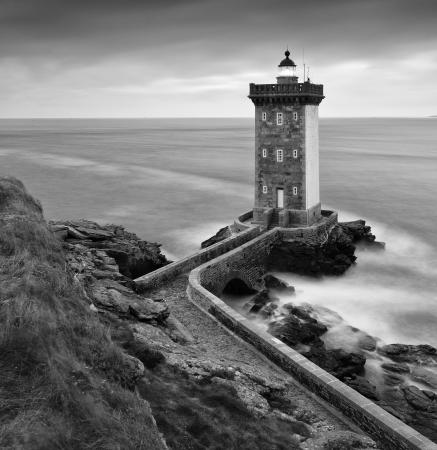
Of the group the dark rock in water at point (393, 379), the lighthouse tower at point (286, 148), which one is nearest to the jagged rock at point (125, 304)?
the dark rock in water at point (393, 379)

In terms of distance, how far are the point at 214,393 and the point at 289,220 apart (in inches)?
709

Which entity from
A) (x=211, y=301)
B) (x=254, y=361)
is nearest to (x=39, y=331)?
(x=254, y=361)

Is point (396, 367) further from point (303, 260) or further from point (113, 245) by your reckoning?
point (113, 245)

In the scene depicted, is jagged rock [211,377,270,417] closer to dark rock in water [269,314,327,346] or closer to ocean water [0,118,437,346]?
dark rock in water [269,314,327,346]

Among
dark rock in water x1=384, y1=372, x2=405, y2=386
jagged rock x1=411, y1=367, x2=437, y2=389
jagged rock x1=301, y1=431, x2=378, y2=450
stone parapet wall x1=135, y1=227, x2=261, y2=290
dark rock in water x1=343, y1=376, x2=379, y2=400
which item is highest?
stone parapet wall x1=135, y1=227, x2=261, y2=290

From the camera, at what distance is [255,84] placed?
85.2 feet

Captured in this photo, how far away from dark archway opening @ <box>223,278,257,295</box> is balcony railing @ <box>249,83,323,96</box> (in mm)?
9895

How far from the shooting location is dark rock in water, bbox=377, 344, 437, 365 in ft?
56.0

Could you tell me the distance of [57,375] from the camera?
263 inches

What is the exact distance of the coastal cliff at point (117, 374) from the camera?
632 cm

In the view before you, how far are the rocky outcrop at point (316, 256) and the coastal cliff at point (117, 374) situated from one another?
36.2 feet

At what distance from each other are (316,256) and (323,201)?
2206cm

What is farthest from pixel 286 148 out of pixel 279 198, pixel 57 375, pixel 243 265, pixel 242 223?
pixel 57 375

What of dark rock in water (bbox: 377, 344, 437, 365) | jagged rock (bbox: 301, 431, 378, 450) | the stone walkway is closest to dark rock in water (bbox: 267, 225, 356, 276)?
dark rock in water (bbox: 377, 344, 437, 365)
